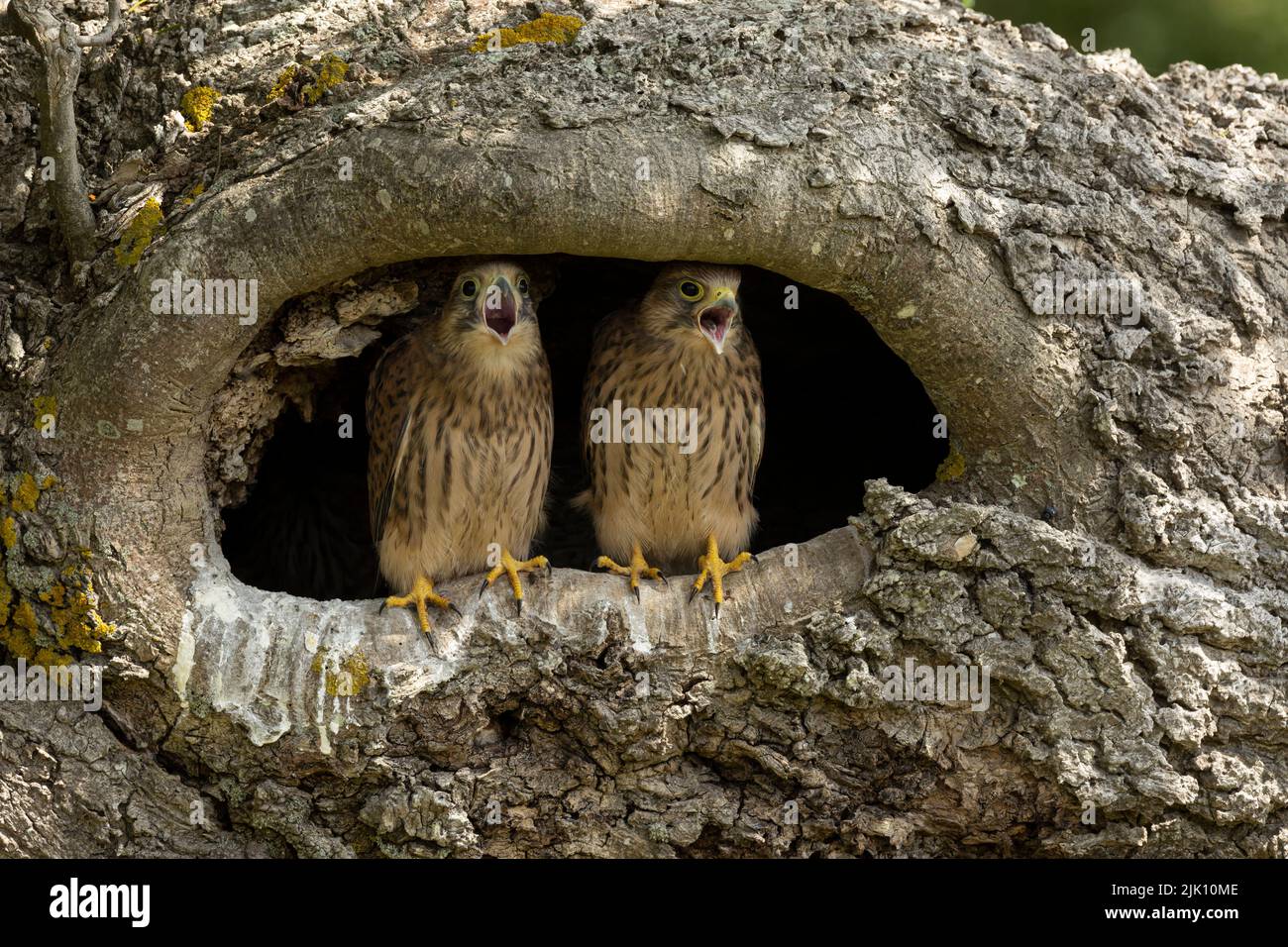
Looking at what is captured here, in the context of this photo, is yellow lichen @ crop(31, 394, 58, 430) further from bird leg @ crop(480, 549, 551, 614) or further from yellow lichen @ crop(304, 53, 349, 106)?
bird leg @ crop(480, 549, 551, 614)

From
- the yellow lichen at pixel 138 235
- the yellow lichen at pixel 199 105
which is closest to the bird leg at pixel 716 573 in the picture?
the yellow lichen at pixel 138 235

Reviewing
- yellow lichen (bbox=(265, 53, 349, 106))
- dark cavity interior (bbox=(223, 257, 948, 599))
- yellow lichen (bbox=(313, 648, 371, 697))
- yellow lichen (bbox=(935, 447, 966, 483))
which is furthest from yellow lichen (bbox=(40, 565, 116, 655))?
yellow lichen (bbox=(935, 447, 966, 483))

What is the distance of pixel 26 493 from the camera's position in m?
4.10

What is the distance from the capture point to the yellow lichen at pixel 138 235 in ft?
13.5

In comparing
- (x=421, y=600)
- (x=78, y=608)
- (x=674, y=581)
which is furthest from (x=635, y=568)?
(x=78, y=608)

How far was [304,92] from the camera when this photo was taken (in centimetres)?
416

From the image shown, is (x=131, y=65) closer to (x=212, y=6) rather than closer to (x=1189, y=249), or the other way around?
(x=212, y=6)

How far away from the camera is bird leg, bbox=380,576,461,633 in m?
4.27

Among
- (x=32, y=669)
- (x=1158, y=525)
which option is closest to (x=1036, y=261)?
(x=1158, y=525)

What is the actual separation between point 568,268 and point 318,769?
2.36m

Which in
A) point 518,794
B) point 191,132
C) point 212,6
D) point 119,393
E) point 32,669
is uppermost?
point 212,6

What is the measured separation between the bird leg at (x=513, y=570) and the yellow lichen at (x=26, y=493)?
1383 millimetres

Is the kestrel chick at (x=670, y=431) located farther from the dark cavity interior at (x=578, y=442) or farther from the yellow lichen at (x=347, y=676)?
the yellow lichen at (x=347, y=676)

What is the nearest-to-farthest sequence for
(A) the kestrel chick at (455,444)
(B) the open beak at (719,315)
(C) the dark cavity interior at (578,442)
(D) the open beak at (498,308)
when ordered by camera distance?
(D) the open beak at (498,308), (B) the open beak at (719,315), (A) the kestrel chick at (455,444), (C) the dark cavity interior at (578,442)
